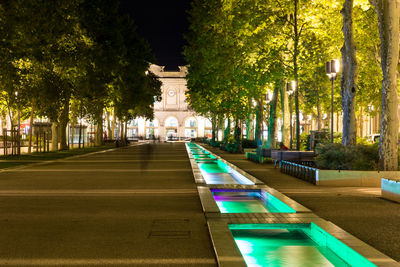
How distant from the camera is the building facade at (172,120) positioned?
126 meters

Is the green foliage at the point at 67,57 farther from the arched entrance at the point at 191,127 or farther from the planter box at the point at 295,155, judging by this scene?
the arched entrance at the point at 191,127

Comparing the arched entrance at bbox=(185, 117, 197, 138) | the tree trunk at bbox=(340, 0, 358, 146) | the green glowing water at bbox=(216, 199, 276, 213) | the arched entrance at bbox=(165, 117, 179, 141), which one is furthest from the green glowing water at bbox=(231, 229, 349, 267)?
the arched entrance at bbox=(165, 117, 179, 141)

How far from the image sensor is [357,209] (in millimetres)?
9883

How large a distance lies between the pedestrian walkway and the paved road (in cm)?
233

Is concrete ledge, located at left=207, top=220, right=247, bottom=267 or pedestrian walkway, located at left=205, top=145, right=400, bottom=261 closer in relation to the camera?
concrete ledge, located at left=207, top=220, right=247, bottom=267

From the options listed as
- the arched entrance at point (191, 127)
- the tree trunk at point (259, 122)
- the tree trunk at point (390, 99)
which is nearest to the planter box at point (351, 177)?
the tree trunk at point (390, 99)

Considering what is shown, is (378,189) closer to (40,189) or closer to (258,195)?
(258,195)

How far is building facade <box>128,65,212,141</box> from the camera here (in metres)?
126

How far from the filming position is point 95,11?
35.7m

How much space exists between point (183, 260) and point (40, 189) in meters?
8.18

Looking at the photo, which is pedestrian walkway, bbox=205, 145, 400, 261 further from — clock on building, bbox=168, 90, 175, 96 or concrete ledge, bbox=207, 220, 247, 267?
clock on building, bbox=168, 90, 175, 96

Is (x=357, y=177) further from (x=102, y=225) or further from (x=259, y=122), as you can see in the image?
(x=259, y=122)

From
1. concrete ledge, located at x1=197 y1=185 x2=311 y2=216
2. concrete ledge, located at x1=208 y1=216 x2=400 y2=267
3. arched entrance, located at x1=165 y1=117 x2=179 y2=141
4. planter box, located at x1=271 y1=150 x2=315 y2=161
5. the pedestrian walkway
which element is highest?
arched entrance, located at x1=165 y1=117 x2=179 y2=141

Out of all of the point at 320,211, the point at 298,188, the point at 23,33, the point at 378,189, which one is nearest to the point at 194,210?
the point at 320,211
